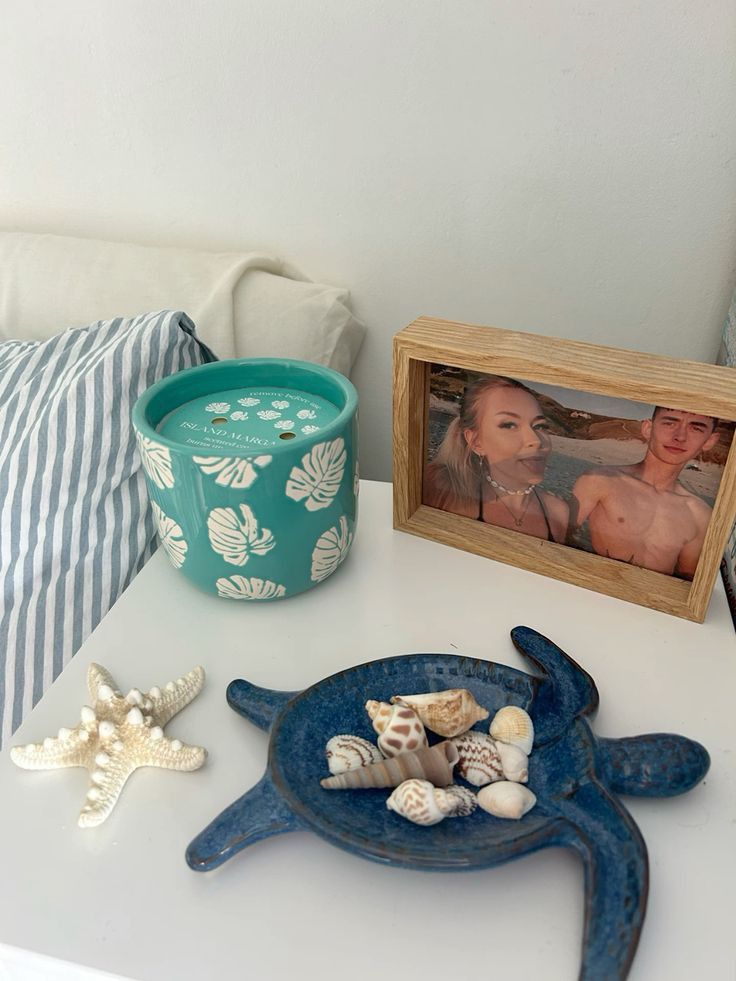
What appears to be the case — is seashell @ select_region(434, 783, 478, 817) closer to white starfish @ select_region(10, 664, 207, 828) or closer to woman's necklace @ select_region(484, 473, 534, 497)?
white starfish @ select_region(10, 664, 207, 828)

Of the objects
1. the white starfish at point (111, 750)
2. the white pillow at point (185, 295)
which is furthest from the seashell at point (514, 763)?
the white pillow at point (185, 295)

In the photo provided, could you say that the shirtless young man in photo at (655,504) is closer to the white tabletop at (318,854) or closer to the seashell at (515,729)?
the white tabletop at (318,854)

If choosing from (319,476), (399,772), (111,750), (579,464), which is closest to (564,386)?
(579,464)

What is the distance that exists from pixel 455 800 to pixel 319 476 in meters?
0.25

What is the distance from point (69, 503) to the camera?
69 cm

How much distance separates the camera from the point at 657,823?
1.48 feet

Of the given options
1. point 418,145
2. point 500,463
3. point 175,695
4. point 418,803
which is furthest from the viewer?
point 418,145

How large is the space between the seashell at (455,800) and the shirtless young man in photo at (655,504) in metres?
0.26

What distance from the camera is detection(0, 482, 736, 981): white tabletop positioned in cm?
39

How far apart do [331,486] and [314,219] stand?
1.41 ft

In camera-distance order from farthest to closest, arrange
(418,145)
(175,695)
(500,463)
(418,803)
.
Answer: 1. (418,145)
2. (500,463)
3. (175,695)
4. (418,803)

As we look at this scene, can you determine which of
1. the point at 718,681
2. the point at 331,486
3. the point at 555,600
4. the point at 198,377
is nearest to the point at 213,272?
the point at 198,377

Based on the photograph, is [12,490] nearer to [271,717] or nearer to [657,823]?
[271,717]

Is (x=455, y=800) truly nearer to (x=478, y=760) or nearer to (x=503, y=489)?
(x=478, y=760)
